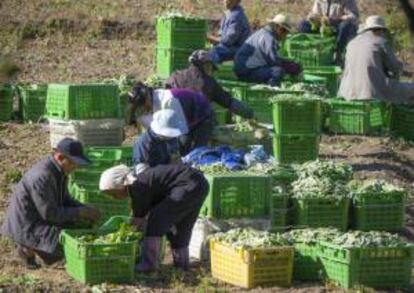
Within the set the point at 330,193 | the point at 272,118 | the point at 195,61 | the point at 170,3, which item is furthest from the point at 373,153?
the point at 170,3

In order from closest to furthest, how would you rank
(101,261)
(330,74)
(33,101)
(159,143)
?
(101,261)
(159,143)
(33,101)
(330,74)

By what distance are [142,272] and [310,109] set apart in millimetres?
5032

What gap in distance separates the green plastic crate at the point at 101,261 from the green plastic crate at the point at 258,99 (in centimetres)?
630

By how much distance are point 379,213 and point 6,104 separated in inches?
231

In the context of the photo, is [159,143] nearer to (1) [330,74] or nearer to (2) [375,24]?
(2) [375,24]

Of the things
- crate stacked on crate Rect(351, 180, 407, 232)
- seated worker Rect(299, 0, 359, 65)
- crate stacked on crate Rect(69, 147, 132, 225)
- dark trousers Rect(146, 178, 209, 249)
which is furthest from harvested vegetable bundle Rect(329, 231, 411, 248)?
seated worker Rect(299, 0, 359, 65)

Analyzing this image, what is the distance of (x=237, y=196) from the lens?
11445mm

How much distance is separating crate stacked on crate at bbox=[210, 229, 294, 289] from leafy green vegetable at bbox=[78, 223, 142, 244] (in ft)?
2.38

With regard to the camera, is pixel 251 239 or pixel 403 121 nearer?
pixel 251 239

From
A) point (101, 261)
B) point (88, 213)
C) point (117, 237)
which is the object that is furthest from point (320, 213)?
point (101, 261)

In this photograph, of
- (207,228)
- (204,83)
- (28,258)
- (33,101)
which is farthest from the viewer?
(33,101)

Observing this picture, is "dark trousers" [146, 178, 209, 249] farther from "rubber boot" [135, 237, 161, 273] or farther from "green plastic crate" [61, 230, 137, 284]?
"green plastic crate" [61, 230, 137, 284]

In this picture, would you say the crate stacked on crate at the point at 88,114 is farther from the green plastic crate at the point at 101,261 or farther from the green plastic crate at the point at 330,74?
the green plastic crate at the point at 330,74

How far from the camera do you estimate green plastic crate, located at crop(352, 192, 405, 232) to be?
12555 millimetres
